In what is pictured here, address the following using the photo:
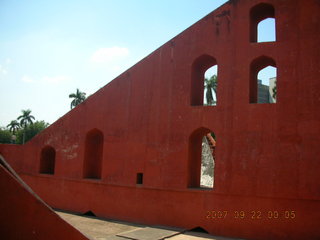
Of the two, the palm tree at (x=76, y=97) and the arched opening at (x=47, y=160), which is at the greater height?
the palm tree at (x=76, y=97)

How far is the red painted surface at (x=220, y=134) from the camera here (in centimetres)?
834

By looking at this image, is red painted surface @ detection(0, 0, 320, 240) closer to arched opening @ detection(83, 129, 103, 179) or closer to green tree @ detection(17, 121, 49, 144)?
arched opening @ detection(83, 129, 103, 179)

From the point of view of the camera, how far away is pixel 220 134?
30.8 feet
